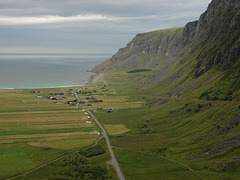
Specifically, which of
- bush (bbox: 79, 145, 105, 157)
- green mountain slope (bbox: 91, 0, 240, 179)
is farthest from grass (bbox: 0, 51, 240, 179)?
bush (bbox: 79, 145, 105, 157)

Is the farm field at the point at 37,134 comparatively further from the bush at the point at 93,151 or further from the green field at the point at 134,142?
the bush at the point at 93,151

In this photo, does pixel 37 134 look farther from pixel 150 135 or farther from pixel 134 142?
pixel 150 135

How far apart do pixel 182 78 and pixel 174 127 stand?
251 ft

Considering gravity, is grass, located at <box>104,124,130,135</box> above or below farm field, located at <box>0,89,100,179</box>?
below

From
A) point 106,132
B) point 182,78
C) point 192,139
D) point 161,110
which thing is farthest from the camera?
point 182,78

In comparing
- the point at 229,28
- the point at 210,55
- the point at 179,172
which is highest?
the point at 229,28

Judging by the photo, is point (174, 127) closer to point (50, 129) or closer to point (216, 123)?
point (216, 123)

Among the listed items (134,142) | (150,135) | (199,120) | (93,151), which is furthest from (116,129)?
(199,120)

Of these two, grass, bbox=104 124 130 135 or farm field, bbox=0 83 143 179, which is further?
grass, bbox=104 124 130 135

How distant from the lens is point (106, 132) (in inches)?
4663

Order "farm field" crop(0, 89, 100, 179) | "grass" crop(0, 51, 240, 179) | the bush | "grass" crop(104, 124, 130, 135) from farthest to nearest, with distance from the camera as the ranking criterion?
"grass" crop(104, 124, 130, 135), the bush, "farm field" crop(0, 89, 100, 179), "grass" crop(0, 51, 240, 179)

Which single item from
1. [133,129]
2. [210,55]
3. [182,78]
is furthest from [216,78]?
[133,129]

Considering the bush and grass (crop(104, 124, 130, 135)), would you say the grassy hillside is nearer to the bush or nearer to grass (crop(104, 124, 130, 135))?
grass (crop(104, 124, 130, 135))

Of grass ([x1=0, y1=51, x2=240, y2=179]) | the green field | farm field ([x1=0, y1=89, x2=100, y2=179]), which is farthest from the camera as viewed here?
farm field ([x1=0, y1=89, x2=100, y2=179])
